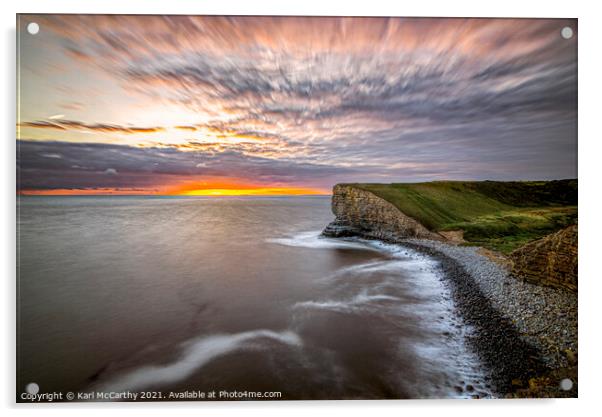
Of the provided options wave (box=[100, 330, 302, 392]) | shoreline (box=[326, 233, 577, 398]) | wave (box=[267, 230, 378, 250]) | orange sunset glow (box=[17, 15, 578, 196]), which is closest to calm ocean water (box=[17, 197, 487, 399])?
wave (box=[100, 330, 302, 392])

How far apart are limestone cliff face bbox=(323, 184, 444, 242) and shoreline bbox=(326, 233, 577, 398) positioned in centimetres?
1061

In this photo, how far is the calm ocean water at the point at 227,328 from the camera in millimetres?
5492

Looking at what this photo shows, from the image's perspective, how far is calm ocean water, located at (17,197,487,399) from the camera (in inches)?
216

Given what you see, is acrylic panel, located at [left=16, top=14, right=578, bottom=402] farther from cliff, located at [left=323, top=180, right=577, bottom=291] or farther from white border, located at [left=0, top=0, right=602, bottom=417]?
cliff, located at [left=323, top=180, right=577, bottom=291]

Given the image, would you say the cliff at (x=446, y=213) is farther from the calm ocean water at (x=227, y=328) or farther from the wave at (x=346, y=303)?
the calm ocean water at (x=227, y=328)

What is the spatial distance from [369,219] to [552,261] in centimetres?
1584

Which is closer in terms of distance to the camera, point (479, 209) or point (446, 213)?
point (446, 213)

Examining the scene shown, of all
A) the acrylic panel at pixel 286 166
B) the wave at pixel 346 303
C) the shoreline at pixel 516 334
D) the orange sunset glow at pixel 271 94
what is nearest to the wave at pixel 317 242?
the acrylic panel at pixel 286 166

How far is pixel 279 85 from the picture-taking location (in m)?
7.25

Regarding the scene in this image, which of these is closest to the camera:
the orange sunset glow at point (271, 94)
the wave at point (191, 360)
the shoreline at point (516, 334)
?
the shoreline at point (516, 334)

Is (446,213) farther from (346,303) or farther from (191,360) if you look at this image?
(191,360)

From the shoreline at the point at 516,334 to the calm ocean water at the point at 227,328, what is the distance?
16.1 inches

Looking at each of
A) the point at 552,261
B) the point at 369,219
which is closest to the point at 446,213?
the point at 369,219

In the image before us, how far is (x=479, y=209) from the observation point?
26.0 metres
